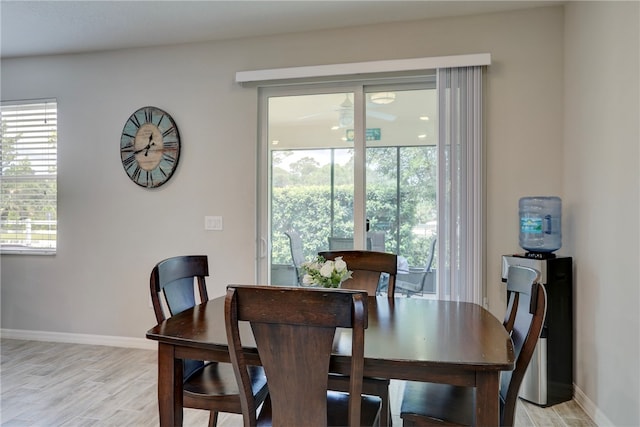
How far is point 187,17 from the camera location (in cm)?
299

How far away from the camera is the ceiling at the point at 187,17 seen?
281cm

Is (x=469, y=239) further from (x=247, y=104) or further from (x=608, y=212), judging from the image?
(x=247, y=104)

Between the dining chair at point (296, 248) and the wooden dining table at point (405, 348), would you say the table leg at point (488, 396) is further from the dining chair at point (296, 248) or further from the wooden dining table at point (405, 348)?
the dining chair at point (296, 248)

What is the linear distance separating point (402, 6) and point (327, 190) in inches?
58.9

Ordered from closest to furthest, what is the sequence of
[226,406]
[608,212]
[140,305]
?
[226,406] → [608,212] → [140,305]

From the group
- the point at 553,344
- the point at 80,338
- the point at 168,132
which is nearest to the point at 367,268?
the point at 553,344

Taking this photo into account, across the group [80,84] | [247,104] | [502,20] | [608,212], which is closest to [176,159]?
[247,104]

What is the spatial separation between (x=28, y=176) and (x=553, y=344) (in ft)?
15.6

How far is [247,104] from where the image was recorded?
3369 millimetres

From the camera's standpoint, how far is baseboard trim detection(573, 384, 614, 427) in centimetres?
223

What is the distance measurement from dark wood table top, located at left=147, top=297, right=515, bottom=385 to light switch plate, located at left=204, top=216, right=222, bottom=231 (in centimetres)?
155

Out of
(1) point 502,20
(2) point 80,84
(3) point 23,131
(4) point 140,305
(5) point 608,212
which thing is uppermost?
(1) point 502,20

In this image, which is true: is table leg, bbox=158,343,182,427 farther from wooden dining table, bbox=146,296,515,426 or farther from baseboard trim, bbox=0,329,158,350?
baseboard trim, bbox=0,329,158,350

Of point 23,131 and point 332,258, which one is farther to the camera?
point 23,131
